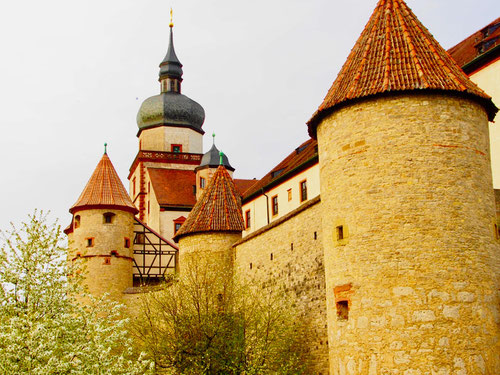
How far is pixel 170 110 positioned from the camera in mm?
61125

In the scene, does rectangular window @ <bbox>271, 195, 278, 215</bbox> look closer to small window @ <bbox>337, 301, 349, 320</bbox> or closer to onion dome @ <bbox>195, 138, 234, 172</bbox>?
small window @ <bbox>337, 301, 349, 320</bbox>

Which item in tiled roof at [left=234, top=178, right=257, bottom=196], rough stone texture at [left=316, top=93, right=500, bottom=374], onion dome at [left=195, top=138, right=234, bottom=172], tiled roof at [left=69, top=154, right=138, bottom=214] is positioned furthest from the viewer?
tiled roof at [left=234, top=178, right=257, bottom=196]

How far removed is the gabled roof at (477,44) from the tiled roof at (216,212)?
8883 millimetres

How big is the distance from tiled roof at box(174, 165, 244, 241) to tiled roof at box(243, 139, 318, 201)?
11.8ft

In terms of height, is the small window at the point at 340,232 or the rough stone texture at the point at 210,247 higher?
the rough stone texture at the point at 210,247

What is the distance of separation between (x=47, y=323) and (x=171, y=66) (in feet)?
167

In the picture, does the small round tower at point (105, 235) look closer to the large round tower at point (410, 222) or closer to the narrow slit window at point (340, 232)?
the large round tower at point (410, 222)

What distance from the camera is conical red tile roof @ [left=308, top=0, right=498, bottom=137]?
15.2m

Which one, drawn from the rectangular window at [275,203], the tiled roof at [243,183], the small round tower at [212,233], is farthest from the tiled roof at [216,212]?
the tiled roof at [243,183]

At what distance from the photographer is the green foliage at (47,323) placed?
561 inches

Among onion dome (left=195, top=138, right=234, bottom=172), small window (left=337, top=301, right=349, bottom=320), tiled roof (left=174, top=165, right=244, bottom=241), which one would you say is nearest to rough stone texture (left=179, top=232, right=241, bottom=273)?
tiled roof (left=174, top=165, right=244, bottom=241)

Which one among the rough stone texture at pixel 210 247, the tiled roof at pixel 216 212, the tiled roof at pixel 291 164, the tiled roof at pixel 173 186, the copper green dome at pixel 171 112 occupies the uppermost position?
the copper green dome at pixel 171 112

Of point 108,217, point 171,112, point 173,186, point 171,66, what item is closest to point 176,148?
point 171,112

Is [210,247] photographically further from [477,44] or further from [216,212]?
[477,44]
